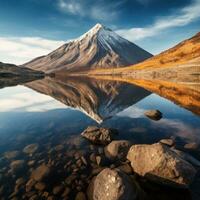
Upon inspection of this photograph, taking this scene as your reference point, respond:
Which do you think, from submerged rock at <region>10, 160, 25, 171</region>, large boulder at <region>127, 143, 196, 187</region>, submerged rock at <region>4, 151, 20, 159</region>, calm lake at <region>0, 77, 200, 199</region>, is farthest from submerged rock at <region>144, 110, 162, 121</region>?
submerged rock at <region>10, 160, 25, 171</region>

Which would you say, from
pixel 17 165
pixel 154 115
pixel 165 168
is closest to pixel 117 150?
pixel 165 168

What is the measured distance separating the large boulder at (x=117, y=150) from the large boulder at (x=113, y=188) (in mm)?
5898

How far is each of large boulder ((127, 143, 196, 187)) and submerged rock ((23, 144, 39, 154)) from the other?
11402mm

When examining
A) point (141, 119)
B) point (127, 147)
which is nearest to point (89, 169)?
point (127, 147)

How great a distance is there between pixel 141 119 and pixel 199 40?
18613 centimetres

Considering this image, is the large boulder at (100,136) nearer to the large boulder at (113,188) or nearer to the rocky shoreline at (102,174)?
the rocky shoreline at (102,174)

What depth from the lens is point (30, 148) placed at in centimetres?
2409

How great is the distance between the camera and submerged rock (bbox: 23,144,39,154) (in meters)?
23.2

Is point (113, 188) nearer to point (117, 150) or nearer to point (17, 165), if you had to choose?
point (117, 150)

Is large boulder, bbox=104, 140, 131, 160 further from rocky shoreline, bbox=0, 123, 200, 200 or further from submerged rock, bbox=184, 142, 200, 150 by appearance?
submerged rock, bbox=184, 142, 200, 150

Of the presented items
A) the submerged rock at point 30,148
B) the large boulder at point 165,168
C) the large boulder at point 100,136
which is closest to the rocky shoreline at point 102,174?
the large boulder at point 165,168

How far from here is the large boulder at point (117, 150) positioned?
2013 cm

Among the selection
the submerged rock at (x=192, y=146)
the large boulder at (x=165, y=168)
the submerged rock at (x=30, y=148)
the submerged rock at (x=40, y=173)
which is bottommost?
the submerged rock at (x=30, y=148)

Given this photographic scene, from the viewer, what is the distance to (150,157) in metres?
16.2
